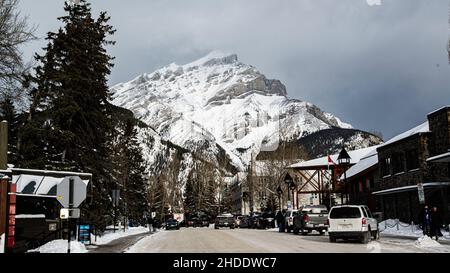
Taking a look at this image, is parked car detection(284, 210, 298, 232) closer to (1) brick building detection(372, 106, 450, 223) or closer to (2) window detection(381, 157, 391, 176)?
(1) brick building detection(372, 106, 450, 223)

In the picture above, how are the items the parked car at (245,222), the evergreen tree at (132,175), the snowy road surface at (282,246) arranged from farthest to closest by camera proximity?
1. the evergreen tree at (132,175)
2. the parked car at (245,222)
3. the snowy road surface at (282,246)

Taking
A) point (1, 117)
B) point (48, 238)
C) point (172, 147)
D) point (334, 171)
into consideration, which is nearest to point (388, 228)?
point (334, 171)

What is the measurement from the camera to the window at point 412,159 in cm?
3662

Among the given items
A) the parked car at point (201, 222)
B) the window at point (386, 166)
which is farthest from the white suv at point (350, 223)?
the parked car at point (201, 222)

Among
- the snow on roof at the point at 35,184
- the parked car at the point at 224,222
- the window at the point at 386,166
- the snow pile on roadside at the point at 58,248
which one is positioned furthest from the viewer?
the parked car at the point at 224,222

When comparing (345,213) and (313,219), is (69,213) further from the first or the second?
(313,219)

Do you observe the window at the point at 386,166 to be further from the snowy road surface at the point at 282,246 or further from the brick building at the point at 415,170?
the snowy road surface at the point at 282,246

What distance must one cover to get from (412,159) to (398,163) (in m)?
2.58

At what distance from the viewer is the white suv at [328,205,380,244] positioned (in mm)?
23395

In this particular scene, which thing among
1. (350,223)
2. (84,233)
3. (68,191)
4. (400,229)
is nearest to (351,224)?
(350,223)

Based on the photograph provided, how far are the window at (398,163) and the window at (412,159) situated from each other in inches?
45.0

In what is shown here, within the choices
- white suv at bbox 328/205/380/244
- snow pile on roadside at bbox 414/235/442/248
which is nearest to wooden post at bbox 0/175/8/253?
white suv at bbox 328/205/380/244
